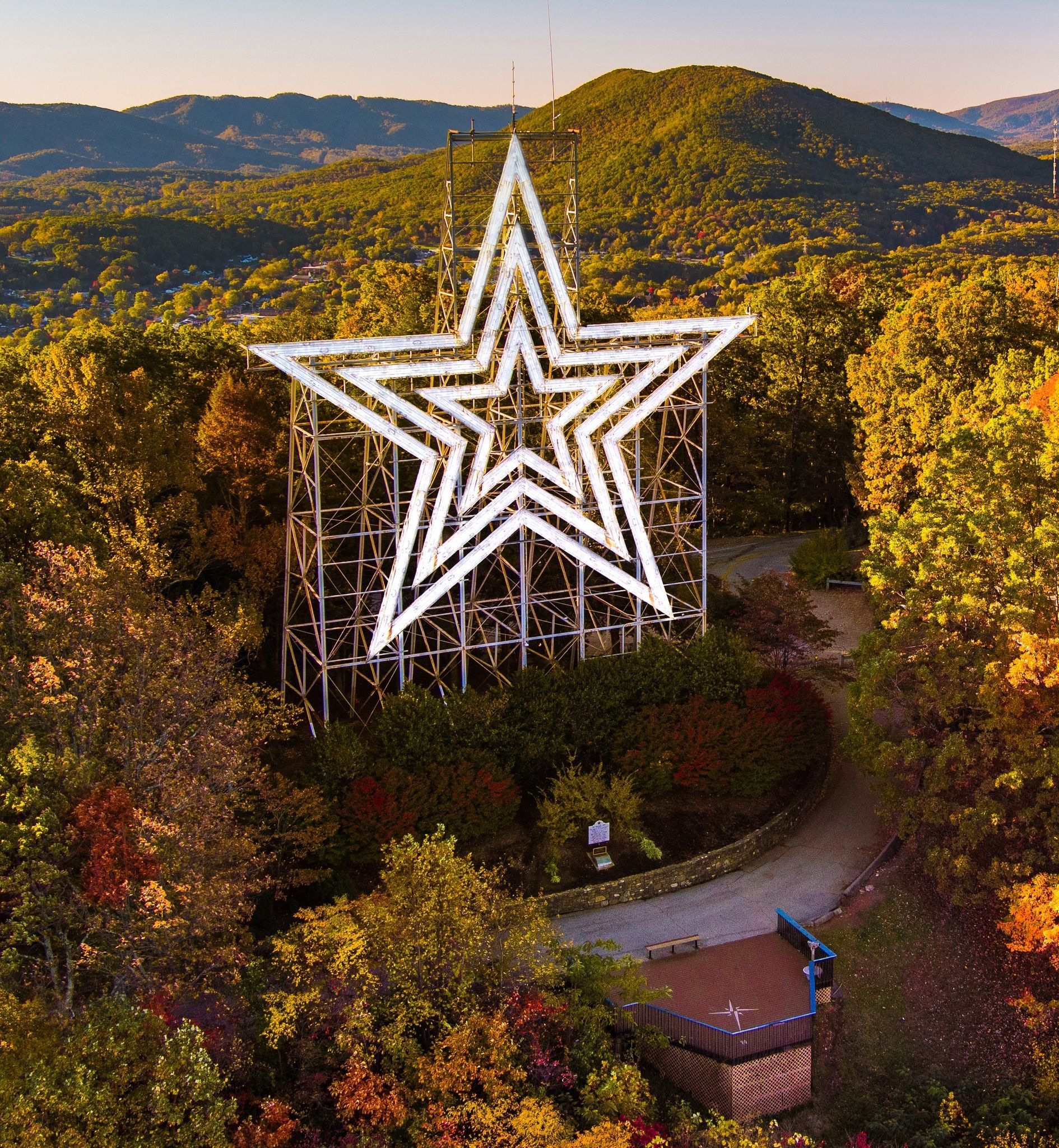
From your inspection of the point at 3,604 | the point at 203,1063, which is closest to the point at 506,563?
the point at 3,604

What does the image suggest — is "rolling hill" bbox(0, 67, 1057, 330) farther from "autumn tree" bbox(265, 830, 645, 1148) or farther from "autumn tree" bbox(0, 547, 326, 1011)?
"autumn tree" bbox(265, 830, 645, 1148)

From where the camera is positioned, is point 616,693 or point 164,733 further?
point 616,693

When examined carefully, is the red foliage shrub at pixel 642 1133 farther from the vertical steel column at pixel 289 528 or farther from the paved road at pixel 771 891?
the vertical steel column at pixel 289 528

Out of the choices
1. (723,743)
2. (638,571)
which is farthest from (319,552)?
(723,743)

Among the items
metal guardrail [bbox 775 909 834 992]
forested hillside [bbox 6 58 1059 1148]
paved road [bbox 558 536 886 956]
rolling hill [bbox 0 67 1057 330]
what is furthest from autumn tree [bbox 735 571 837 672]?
rolling hill [bbox 0 67 1057 330]

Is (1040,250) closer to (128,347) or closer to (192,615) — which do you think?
(128,347)

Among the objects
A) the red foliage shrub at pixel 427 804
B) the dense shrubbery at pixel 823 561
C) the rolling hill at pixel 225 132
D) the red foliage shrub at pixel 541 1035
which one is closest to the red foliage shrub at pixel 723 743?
the red foliage shrub at pixel 427 804

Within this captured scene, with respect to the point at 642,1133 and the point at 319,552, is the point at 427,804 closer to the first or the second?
the point at 319,552

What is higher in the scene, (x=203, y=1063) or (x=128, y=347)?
(x=128, y=347)
